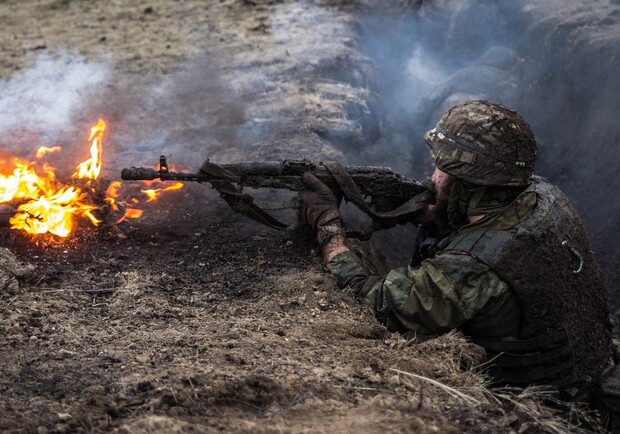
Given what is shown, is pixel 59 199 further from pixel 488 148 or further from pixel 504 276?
pixel 504 276

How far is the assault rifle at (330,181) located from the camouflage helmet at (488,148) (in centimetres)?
66

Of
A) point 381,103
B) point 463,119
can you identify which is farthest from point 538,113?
point 463,119

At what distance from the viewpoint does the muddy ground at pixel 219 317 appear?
9.45 ft

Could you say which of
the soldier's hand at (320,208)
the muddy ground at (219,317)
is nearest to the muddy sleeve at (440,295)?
the muddy ground at (219,317)

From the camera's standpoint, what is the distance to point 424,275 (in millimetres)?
3838

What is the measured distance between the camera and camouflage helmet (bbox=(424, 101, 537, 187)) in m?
3.91

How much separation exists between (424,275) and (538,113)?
5242 millimetres

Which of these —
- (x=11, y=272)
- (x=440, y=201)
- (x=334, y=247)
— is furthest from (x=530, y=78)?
(x=11, y=272)

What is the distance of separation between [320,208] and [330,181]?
0.23 m

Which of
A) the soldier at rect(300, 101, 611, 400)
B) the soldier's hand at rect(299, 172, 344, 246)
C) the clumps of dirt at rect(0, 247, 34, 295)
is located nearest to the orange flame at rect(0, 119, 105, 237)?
the clumps of dirt at rect(0, 247, 34, 295)

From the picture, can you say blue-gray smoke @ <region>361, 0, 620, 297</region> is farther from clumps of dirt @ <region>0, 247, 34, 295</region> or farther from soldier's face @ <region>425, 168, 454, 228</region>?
clumps of dirt @ <region>0, 247, 34, 295</region>

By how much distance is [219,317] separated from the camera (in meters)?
3.98

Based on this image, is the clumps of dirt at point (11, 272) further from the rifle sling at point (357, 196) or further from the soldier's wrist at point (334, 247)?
the rifle sling at point (357, 196)

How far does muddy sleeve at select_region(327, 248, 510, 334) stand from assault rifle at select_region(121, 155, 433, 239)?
0.80 meters
